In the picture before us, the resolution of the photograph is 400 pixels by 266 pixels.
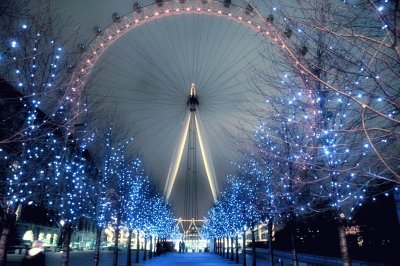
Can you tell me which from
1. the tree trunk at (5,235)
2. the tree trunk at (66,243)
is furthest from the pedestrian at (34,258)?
the tree trunk at (66,243)

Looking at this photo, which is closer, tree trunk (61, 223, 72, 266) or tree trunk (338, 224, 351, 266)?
tree trunk (338, 224, 351, 266)

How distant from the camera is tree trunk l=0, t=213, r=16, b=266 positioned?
1378 cm

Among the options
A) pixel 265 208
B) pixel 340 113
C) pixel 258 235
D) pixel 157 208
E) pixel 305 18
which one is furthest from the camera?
pixel 258 235

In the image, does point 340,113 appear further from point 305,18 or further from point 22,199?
point 22,199

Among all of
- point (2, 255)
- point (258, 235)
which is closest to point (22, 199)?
point (2, 255)

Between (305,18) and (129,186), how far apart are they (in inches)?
917

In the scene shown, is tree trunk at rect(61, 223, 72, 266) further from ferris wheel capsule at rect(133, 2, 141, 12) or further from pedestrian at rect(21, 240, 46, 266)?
ferris wheel capsule at rect(133, 2, 141, 12)

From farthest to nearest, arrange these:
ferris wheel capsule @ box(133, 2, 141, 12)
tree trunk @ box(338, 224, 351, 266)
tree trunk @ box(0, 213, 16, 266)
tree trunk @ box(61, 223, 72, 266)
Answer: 1. ferris wheel capsule @ box(133, 2, 141, 12)
2. tree trunk @ box(61, 223, 72, 266)
3. tree trunk @ box(0, 213, 16, 266)
4. tree trunk @ box(338, 224, 351, 266)

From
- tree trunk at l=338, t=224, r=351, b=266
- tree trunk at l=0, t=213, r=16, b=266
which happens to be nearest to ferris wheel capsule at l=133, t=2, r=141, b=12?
tree trunk at l=0, t=213, r=16, b=266

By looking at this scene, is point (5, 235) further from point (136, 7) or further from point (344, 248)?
point (136, 7)

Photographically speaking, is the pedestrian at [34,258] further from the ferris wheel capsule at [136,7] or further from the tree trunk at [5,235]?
the ferris wheel capsule at [136,7]

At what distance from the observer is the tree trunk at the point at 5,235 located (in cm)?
1378

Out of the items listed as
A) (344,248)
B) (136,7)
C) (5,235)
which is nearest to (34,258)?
(5,235)

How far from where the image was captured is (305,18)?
7609 millimetres
